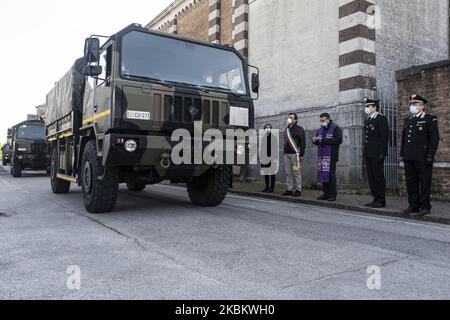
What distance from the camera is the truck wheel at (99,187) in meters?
5.95

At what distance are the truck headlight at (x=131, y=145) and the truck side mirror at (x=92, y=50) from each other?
1.52 metres

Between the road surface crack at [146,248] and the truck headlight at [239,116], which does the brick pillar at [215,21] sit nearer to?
the truck headlight at [239,116]

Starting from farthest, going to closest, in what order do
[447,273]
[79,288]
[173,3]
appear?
[173,3], [447,273], [79,288]

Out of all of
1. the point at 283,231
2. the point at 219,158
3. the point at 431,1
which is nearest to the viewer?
the point at 283,231

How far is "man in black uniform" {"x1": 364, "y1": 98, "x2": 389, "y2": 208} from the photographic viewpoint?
284 inches

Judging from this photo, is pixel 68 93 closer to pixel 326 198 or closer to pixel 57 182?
pixel 57 182

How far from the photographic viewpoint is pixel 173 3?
2048 centimetres

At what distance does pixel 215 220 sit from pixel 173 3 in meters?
17.6

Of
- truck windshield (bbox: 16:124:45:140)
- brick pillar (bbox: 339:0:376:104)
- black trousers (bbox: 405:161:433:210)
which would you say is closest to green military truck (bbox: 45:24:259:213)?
black trousers (bbox: 405:161:433:210)

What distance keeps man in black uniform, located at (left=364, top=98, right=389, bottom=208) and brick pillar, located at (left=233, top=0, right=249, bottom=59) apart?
8.03 metres

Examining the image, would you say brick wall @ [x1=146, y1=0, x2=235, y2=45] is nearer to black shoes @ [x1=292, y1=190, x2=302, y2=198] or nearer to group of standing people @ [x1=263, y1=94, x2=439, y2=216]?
group of standing people @ [x1=263, y1=94, x2=439, y2=216]

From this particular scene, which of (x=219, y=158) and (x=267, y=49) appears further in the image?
(x=267, y=49)
